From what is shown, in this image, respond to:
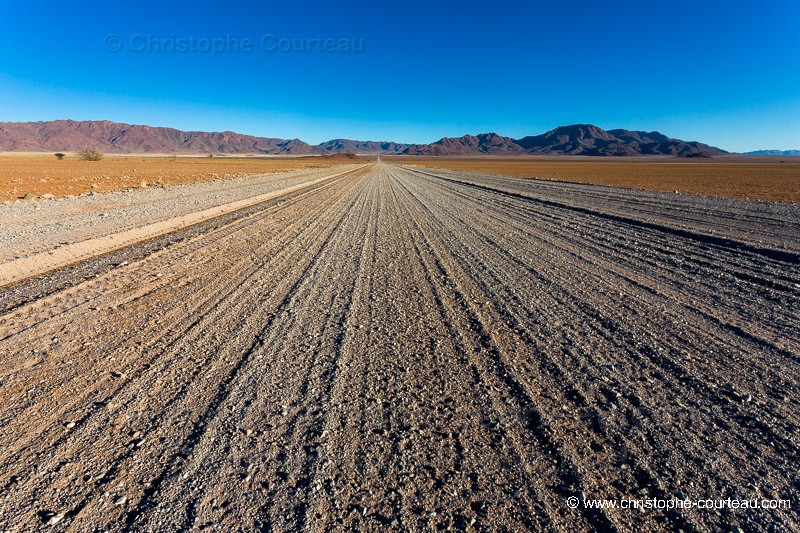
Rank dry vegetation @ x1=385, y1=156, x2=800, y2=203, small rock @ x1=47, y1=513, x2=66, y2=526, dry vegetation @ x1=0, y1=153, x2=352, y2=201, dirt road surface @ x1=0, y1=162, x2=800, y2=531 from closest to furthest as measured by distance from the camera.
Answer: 1. small rock @ x1=47, y1=513, x2=66, y2=526
2. dirt road surface @ x1=0, y1=162, x2=800, y2=531
3. dry vegetation @ x1=0, y1=153, x2=352, y2=201
4. dry vegetation @ x1=385, y1=156, x2=800, y2=203

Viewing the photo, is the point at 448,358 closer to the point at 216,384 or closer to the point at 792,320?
the point at 216,384

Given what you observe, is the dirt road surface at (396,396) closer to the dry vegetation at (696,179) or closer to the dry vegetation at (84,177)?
the dry vegetation at (84,177)

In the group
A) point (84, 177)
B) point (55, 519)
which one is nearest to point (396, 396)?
point (55, 519)

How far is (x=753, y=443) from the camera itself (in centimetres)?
296

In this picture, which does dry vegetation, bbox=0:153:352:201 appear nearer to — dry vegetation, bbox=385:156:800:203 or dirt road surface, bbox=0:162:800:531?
dirt road surface, bbox=0:162:800:531

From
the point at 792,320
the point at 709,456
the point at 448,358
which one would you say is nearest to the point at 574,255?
the point at 792,320

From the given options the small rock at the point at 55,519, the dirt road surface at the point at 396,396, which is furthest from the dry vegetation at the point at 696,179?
the small rock at the point at 55,519

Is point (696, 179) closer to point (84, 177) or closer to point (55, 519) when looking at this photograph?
point (55, 519)

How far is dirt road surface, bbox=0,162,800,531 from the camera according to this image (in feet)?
8.02

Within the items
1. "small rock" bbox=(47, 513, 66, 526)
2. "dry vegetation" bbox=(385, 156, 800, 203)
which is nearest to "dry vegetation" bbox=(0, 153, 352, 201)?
"small rock" bbox=(47, 513, 66, 526)

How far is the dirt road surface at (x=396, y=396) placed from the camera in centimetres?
244

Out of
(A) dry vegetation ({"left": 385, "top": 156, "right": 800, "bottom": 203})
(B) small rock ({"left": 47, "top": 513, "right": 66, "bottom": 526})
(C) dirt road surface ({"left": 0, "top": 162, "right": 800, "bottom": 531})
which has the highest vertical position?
(B) small rock ({"left": 47, "top": 513, "right": 66, "bottom": 526})

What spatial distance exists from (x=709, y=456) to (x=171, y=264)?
329 inches

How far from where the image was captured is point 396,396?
3.56m
